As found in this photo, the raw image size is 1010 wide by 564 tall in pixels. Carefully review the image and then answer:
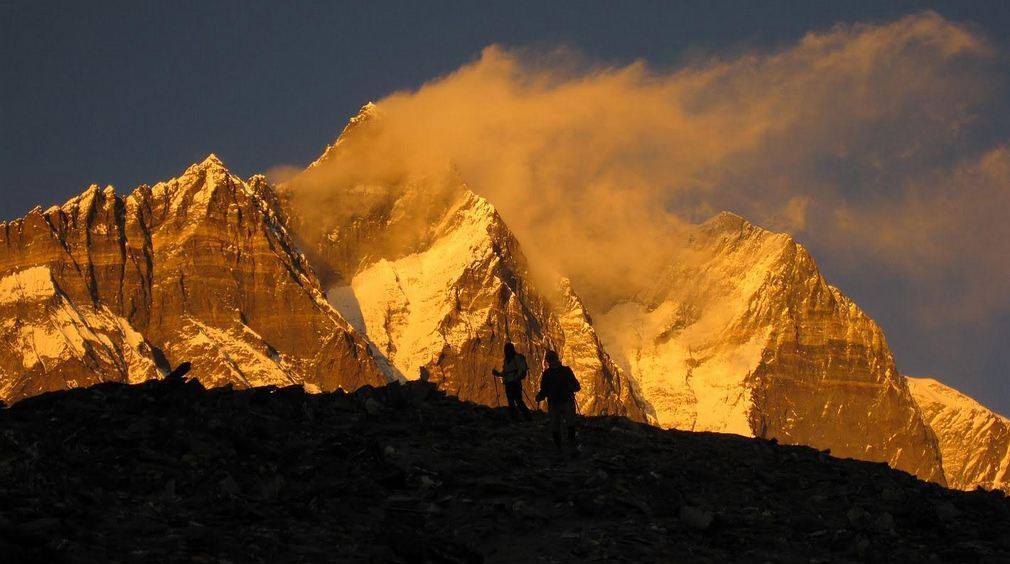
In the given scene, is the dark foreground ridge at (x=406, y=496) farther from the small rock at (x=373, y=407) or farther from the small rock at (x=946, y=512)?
the small rock at (x=373, y=407)

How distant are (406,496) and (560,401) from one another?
25.0 feet

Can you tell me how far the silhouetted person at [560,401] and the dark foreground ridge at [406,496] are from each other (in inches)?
21.2

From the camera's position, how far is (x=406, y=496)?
36.3 m

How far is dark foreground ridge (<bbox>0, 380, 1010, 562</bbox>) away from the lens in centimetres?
3212

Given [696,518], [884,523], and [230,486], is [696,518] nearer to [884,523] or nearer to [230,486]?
[884,523]

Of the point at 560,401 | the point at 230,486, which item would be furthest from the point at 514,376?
the point at 230,486

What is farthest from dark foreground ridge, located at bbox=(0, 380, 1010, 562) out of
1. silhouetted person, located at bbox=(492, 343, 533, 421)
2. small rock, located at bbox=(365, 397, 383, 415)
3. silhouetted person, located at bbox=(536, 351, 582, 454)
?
silhouetted person, located at bbox=(492, 343, 533, 421)

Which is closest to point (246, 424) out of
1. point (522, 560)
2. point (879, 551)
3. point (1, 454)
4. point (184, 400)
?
point (184, 400)

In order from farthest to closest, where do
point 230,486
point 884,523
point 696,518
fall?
1. point 884,523
2. point 230,486
3. point 696,518

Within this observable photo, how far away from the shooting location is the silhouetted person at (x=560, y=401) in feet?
140

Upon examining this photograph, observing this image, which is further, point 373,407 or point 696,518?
point 373,407

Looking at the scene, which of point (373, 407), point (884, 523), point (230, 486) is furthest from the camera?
point (373, 407)

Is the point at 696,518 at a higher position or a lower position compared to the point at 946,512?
lower

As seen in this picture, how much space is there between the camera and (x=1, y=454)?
115ft
